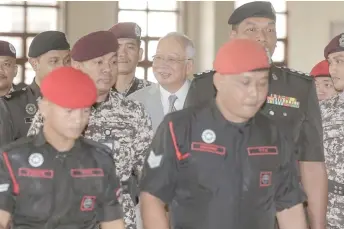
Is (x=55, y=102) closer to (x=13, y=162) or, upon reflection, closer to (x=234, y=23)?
(x=13, y=162)

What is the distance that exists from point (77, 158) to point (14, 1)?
9.02m

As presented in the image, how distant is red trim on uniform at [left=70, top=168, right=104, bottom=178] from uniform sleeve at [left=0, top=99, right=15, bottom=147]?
1.07 m

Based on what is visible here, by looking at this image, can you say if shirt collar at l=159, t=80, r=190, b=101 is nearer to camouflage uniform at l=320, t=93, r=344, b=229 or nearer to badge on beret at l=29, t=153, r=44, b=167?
camouflage uniform at l=320, t=93, r=344, b=229

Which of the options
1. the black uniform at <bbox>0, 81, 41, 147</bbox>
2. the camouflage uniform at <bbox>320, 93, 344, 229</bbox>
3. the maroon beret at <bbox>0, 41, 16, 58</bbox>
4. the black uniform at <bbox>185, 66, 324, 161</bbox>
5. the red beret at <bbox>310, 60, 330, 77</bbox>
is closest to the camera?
the black uniform at <bbox>185, 66, 324, 161</bbox>

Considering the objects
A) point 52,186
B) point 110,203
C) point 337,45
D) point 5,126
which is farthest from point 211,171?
point 337,45

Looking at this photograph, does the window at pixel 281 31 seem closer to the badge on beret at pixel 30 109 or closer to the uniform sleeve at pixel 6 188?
the badge on beret at pixel 30 109

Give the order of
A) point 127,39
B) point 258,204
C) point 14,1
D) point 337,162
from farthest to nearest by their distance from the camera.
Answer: point 14,1 < point 127,39 < point 337,162 < point 258,204

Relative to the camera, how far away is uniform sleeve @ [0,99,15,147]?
370 cm

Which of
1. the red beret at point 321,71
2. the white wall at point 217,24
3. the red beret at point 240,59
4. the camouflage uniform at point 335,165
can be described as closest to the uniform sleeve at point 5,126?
the red beret at point 240,59

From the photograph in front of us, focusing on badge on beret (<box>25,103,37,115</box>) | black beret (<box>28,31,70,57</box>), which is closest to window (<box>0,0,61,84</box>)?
black beret (<box>28,31,70,57</box>)

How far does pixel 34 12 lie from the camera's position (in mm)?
11336

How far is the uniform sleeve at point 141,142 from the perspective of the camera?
3.46 metres

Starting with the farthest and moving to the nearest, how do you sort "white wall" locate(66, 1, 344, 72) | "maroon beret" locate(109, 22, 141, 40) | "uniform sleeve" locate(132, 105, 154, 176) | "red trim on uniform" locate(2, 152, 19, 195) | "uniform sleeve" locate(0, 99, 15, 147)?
1. "white wall" locate(66, 1, 344, 72)
2. "maroon beret" locate(109, 22, 141, 40)
3. "uniform sleeve" locate(0, 99, 15, 147)
4. "uniform sleeve" locate(132, 105, 154, 176)
5. "red trim on uniform" locate(2, 152, 19, 195)

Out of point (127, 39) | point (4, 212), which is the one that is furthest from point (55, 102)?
point (127, 39)
